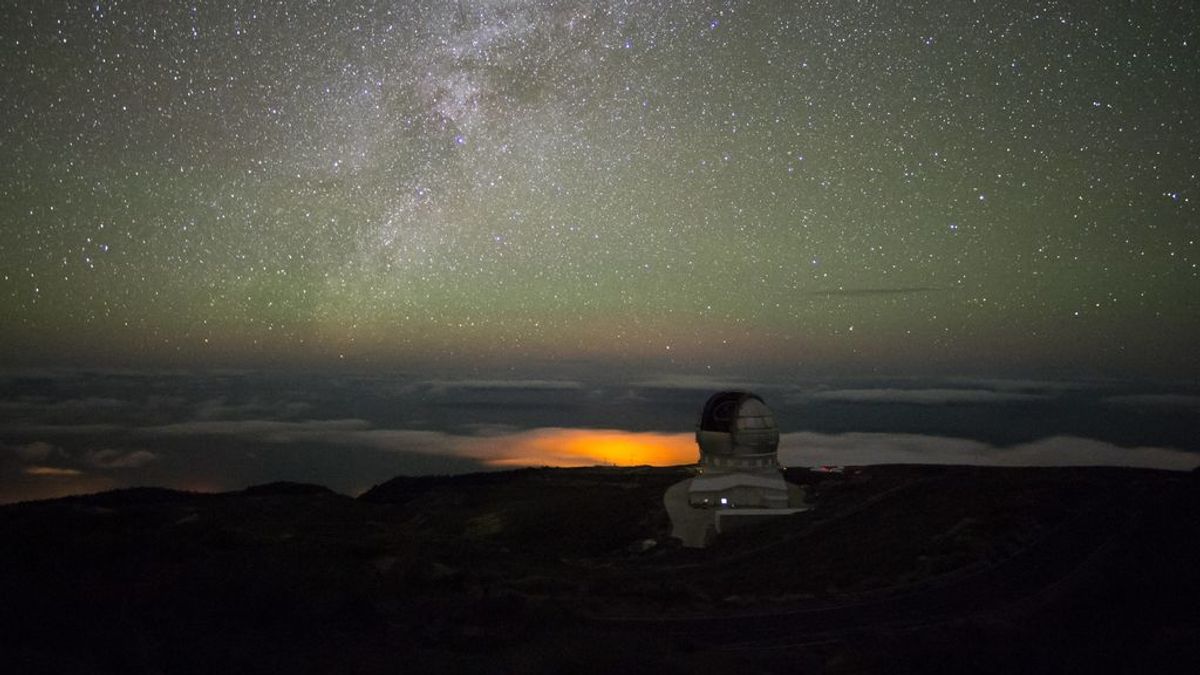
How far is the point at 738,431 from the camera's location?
4722cm

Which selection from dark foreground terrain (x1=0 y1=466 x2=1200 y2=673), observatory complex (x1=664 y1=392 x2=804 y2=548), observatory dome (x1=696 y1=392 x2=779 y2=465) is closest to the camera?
dark foreground terrain (x1=0 y1=466 x2=1200 y2=673)

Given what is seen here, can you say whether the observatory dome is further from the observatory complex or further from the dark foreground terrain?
the dark foreground terrain

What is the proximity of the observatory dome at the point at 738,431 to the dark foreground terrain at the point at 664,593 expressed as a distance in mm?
4530

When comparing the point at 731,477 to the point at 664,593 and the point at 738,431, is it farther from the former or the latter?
the point at 664,593

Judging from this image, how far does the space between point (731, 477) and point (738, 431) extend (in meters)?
2.66

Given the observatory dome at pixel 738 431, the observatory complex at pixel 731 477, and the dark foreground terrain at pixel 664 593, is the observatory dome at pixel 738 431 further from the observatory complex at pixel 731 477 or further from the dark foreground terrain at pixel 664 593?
the dark foreground terrain at pixel 664 593

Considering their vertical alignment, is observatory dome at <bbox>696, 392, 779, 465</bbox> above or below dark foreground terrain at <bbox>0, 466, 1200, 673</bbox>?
above

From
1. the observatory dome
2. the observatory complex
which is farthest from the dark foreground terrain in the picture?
the observatory dome

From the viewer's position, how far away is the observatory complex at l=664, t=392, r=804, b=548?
4563cm

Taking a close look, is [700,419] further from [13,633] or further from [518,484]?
[13,633]

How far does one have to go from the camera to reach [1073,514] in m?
37.1

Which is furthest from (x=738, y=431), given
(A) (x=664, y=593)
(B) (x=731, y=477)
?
(A) (x=664, y=593)

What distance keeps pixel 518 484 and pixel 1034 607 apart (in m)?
50.9

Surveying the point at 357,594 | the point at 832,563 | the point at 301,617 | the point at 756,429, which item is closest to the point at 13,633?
the point at 301,617
